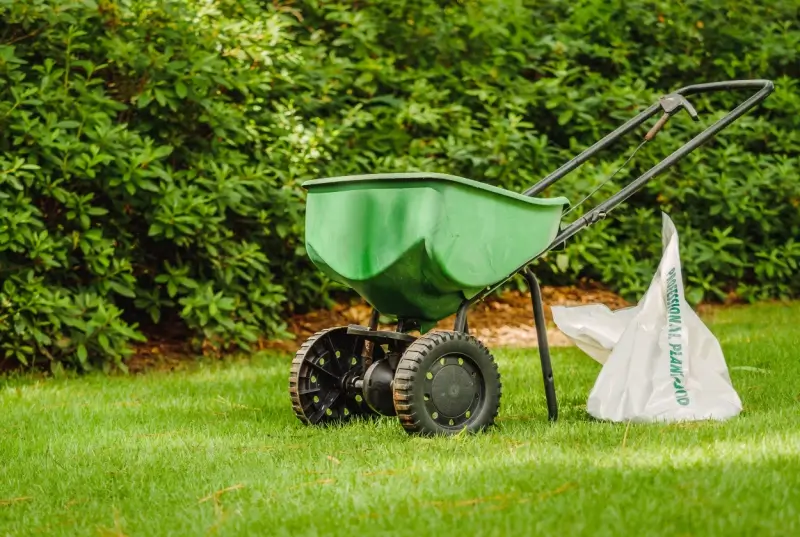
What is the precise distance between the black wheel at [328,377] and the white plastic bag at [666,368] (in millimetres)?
863

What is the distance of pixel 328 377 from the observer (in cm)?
429

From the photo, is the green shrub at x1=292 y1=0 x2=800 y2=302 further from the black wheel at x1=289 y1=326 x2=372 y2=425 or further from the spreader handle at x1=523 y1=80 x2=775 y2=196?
the black wheel at x1=289 y1=326 x2=372 y2=425

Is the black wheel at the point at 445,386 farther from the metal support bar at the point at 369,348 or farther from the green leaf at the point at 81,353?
the green leaf at the point at 81,353

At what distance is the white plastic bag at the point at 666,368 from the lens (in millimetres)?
4047

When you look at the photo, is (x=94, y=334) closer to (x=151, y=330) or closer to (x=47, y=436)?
(x=151, y=330)

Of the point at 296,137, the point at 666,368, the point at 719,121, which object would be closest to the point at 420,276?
the point at 666,368

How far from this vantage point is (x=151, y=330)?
6613 mm

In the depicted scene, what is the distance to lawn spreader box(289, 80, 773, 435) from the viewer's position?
3.74 metres

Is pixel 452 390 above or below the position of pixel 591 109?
below

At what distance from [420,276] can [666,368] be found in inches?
37.5

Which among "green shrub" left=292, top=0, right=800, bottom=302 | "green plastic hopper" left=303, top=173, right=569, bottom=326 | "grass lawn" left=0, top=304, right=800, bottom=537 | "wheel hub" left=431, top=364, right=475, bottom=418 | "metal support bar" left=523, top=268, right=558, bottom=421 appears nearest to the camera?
"grass lawn" left=0, top=304, right=800, bottom=537

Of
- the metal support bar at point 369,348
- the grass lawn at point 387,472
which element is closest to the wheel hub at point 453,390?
the grass lawn at point 387,472

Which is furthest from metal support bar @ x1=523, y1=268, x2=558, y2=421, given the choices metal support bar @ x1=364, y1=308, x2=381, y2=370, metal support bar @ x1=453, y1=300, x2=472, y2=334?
metal support bar @ x1=364, y1=308, x2=381, y2=370

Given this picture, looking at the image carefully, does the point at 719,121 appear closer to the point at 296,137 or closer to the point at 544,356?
the point at 544,356
